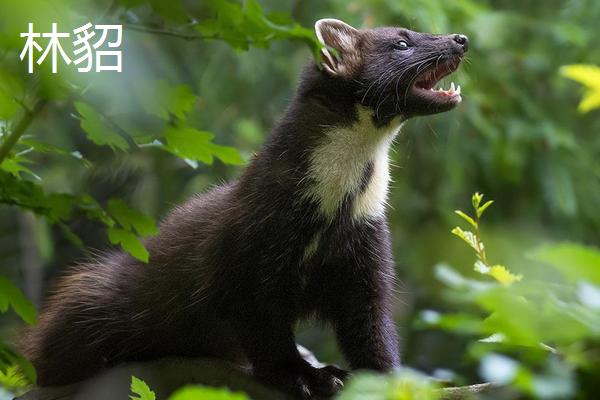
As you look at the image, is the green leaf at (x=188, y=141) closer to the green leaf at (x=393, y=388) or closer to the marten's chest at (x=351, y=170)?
the marten's chest at (x=351, y=170)

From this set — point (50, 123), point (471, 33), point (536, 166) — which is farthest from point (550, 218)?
point (50, 123)

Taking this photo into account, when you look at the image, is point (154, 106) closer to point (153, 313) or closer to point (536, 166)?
point (153, 313)

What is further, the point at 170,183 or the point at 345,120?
the point at 170,183

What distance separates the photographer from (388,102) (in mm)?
4875

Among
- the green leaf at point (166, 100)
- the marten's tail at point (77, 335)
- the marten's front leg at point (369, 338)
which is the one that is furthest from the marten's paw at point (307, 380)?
the green leaf at point (166, 100)

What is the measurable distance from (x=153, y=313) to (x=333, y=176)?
118 centimetres

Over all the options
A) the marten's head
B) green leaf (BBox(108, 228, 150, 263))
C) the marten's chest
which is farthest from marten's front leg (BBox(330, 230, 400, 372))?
green leaf (BBox(108, 228, 150, 263))

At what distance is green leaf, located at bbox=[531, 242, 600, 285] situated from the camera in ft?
4.99

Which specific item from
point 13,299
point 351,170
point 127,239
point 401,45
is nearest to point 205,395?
point 13,299

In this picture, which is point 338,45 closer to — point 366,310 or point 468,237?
point 366,310

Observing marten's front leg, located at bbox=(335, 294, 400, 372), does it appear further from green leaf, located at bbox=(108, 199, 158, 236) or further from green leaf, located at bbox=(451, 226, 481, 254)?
green leaf, located at bbox=(108, 199, 158, 236)

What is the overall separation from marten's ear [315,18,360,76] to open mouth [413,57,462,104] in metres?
0.35

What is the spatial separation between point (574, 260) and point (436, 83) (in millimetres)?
3740

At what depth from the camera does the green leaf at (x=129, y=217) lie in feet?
10.4
